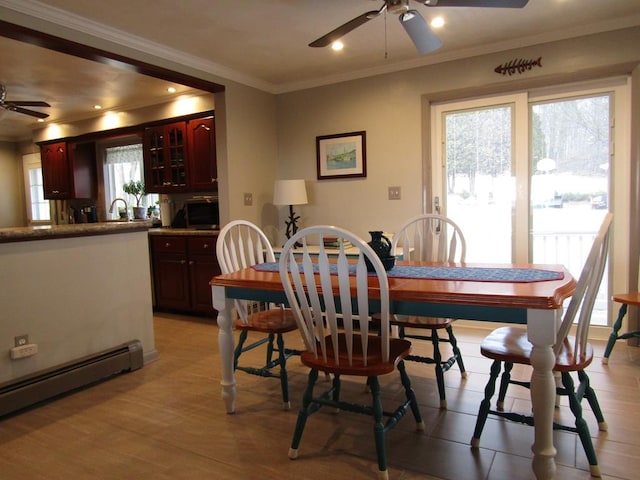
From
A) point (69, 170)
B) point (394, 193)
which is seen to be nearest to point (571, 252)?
point (394, 193)

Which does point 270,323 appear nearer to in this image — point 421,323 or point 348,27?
point 421,323

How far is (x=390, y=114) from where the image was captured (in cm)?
402

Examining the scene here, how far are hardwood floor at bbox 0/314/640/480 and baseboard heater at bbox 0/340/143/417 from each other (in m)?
0.07

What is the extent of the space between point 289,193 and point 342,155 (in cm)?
65

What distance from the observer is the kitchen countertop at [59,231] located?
94.4 inches

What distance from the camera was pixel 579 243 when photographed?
3484 mm

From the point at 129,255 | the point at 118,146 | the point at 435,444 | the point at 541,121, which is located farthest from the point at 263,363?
the point at 118,146

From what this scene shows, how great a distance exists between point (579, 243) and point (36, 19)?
4.08 meters

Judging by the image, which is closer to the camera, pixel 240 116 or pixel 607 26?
pixel 607 26

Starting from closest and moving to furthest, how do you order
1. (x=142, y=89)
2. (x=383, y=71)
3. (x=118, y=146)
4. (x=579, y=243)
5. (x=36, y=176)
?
1. (x=579, y=243)
2. (x=383, y=71)
3. (x=142, y=89)
4. (x=118, y=146)
5. (x=36, y=176)

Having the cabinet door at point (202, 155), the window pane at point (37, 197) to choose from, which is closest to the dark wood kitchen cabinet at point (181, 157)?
the cabinet door at point (202, 155)

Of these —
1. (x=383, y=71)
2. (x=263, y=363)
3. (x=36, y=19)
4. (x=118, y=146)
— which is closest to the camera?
(x=36, y=19)

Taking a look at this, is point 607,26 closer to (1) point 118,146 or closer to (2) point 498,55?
(2) point 498,55

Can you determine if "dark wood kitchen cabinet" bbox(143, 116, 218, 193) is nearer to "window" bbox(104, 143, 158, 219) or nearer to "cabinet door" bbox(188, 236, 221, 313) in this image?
"cabinet door" bbox(188, 236, 221, 313)
